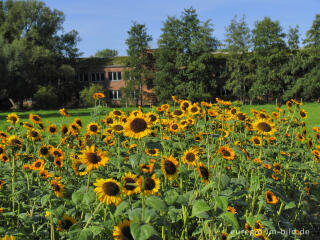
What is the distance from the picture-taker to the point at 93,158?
7.06 ft

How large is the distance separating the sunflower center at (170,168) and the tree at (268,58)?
38.2 meters

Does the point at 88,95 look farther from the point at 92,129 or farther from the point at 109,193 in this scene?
the point at 109,193

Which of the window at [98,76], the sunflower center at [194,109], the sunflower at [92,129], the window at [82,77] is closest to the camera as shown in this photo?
the sunflower at [92,129]

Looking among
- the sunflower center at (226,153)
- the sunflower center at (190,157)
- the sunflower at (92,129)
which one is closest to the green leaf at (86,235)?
the sunflower center at (190,157)

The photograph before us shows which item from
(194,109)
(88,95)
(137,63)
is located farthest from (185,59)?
(194,109)

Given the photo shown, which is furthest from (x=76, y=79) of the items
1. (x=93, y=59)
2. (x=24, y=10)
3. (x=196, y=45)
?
(x=196, y=45)

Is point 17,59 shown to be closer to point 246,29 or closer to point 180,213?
point 246,29

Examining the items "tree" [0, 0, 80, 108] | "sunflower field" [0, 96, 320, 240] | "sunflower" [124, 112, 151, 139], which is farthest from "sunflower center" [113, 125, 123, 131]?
"tree" [0, 0, 80, 108]

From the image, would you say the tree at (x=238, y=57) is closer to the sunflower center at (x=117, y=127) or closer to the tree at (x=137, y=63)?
the tree at (x=137, y=63)

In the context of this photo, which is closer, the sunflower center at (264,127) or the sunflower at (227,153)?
the sunflower at (227,153)

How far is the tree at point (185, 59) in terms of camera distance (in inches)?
1462

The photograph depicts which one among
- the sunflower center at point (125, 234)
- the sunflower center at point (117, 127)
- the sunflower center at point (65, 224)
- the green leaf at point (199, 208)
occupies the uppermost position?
the sunflower center at point (117, 127)

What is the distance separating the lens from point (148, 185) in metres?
1.99

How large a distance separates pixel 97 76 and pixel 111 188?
4439 centimetres
